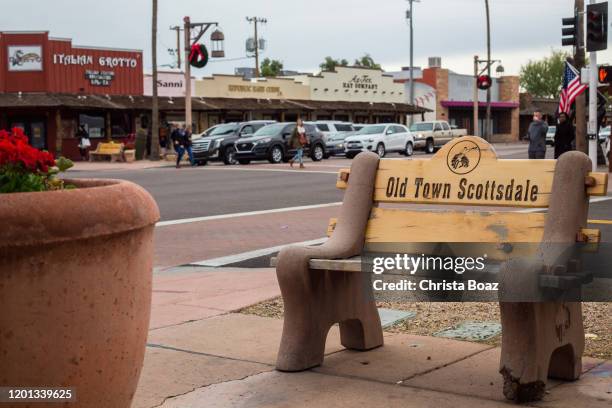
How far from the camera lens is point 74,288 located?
3.33 meters

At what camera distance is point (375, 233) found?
5793 mm

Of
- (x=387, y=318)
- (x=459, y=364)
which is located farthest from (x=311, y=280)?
(x=387, y=318)

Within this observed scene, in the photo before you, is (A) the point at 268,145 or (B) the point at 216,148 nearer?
(A) the point at 268,145

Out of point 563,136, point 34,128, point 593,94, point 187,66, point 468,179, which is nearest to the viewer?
point 468,179

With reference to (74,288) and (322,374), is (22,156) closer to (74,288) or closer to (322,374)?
(74,288)

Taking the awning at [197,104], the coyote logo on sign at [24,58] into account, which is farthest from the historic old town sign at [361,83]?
the coyote logo on sign at [24,58]

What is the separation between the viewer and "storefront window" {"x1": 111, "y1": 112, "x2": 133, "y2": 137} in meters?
49.3

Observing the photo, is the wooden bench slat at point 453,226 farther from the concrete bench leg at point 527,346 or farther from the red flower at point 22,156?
the red flower at point 22,156

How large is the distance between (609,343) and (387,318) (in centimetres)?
163

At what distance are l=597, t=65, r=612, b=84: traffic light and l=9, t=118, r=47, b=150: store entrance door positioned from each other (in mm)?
30808

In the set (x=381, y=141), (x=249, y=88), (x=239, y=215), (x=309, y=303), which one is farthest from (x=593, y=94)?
(x=249, y=88)

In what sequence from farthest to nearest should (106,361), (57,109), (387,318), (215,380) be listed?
1. (57,109)
2. (387,318)
3. (215,380)
4. (106,361)

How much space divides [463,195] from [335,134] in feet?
127

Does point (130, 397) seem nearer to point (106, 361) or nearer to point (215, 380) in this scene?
point (106, 361)
